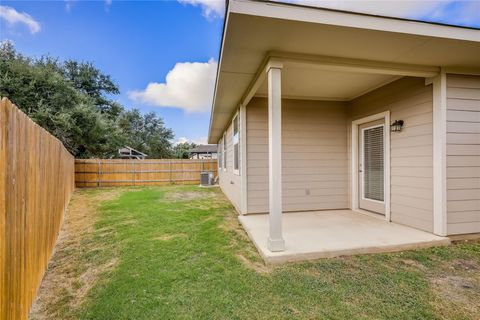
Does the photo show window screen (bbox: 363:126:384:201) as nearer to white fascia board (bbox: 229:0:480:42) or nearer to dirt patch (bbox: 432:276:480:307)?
white fascia board (bbox: 229:0:480:42)

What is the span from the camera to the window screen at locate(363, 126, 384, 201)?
→ 457 cm

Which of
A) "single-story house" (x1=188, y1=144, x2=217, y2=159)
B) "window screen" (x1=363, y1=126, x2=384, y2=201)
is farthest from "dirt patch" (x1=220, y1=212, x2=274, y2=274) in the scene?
"single-story house" (x1=188, y1=144, x2=217, y2=159)

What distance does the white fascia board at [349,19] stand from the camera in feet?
7.27

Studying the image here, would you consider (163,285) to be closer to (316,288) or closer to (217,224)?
(316,288)

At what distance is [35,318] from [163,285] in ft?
3.18

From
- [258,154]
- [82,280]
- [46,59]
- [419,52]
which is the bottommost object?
[82,280]

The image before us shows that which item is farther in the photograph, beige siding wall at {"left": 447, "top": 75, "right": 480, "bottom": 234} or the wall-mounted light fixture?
the wall-mounted light fixture

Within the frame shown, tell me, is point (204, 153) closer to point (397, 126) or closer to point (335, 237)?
point (397, 126)

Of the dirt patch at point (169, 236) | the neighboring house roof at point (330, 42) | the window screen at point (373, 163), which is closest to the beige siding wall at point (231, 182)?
the dirt patch at point (169, 236)

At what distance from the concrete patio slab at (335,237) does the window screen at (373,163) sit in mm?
562

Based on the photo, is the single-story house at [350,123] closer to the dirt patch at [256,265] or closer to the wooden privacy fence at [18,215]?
the dirt patch at [256,265]

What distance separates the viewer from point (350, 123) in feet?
17.4

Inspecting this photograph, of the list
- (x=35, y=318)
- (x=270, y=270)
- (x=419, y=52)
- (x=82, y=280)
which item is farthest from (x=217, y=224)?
(x=419, y=52)

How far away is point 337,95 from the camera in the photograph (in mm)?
5109
